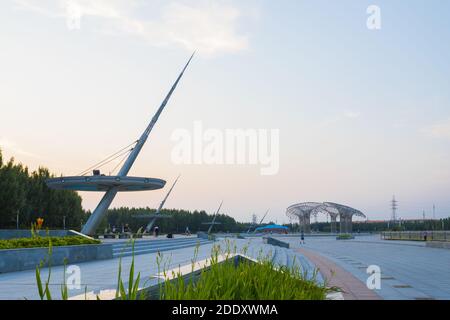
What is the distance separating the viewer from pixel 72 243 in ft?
55.3

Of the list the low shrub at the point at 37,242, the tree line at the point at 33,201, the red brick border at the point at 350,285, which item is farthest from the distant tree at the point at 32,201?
the red brick border at the point at 350,285

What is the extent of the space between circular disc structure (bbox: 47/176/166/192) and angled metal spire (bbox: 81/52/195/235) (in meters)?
0.74

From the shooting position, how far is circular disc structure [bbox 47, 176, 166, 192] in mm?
28547

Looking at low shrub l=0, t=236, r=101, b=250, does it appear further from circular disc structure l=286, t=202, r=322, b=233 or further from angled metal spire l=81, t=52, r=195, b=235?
circular disc structure l=286, t=202, r=322, b=233

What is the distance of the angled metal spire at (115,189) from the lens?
31.3 m

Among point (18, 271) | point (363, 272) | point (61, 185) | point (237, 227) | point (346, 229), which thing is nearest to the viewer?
point (18, 271)

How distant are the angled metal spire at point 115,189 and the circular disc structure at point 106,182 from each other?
745 mm

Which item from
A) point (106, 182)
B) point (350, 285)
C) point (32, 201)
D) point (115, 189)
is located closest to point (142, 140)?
point (115, 189)

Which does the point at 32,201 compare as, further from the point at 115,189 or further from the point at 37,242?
the point at 37,242

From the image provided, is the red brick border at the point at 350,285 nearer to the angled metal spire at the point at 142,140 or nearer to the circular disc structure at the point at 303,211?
the angled metal spire at the point at 142,140
